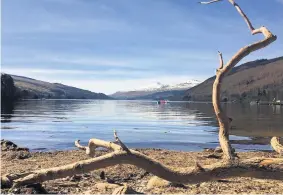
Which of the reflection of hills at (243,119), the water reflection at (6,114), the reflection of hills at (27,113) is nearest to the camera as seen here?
the reflection of hills at (243,119)

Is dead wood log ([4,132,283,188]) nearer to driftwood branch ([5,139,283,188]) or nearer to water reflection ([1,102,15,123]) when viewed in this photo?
driftwood branch ([5,139,283,188])

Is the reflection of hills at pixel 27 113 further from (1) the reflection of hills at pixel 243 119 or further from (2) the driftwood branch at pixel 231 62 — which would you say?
(2) the driftwood branch at pixel 231 62

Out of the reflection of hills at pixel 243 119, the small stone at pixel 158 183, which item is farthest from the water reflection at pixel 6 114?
the small stone at pixel 158 183

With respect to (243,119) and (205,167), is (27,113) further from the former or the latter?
(205,167)

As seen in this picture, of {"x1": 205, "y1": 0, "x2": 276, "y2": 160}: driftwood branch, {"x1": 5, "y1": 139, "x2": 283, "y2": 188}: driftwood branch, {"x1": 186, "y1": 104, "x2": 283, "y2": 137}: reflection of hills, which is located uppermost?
{"x1": 205, "y1": 0, "x2": 276, "y2": 160}: driftwood branch

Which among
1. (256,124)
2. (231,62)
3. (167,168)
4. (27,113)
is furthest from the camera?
(27,113)

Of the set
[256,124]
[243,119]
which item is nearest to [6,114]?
[243,119]

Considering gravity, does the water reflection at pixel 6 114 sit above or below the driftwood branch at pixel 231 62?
below

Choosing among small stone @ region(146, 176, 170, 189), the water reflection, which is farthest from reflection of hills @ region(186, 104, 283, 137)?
small stone @ region(146, 176, 170, 189)

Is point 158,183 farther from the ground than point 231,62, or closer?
closer

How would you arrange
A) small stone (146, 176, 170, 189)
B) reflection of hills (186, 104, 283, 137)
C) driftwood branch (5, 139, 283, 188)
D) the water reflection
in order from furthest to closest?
1. the water reflection
2. reflection of hills (186, 104, 283, 137)
3. small stone (146, 176, 170, 189)
4. driftwood branch (5, 139, 283, 188)

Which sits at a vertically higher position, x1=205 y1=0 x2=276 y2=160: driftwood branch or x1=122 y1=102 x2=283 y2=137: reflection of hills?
x1=205 y1=0 x2=276 y2=160: driftwood branch

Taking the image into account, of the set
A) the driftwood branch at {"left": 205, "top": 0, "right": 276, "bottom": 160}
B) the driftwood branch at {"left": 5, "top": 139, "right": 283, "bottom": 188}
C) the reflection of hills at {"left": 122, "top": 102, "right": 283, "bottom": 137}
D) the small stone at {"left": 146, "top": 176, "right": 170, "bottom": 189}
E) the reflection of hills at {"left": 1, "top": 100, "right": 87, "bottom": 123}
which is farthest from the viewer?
the reflection of hills at {"left": 1, "top": 100, "right": 87, "bottom": 123}

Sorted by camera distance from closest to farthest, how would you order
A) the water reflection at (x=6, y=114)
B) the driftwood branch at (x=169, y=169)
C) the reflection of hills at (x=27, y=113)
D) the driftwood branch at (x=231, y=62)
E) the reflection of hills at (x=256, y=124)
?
the driftwood branch at (x=169, y=169), the driftwood branch at (x=231, y=62), the reflection of hills at (x=256, y=124), the water reflection at (x=6, y=114), the reflection of hills at (x=27, y=113)
